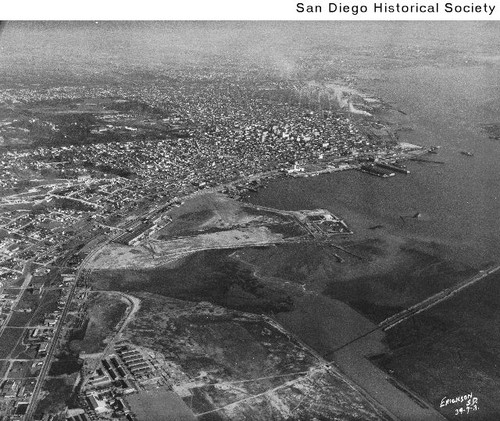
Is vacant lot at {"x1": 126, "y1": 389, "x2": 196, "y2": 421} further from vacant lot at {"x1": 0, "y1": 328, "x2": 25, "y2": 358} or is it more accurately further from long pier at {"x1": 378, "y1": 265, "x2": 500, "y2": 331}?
long pier at {"x1": 378, "y1": 265, "x2": 500, "y2": 331}

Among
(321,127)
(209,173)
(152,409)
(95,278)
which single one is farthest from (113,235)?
(321,127)
